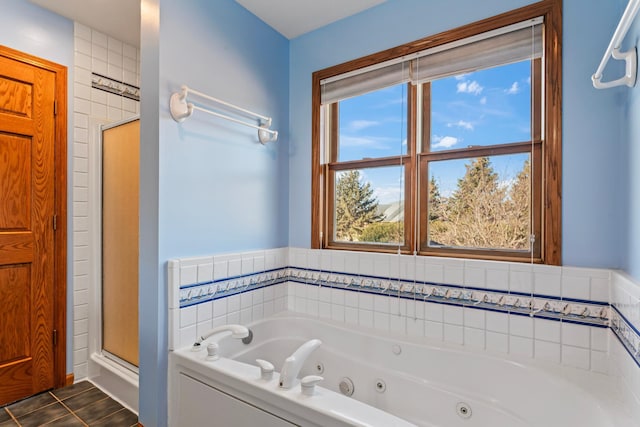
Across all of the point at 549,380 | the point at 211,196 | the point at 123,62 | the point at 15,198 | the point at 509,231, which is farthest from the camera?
the point at 123,62

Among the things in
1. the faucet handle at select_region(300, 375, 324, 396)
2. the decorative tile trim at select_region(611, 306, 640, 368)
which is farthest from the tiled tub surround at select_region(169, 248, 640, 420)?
the faucet handle at select_region(300, 375, 324, 396)

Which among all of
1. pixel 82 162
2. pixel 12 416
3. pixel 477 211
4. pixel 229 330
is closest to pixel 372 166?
pixel 477 211

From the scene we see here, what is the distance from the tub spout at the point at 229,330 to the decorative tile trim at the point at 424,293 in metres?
0.20

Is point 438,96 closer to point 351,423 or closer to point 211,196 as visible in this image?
point 211,196

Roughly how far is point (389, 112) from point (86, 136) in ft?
7.17

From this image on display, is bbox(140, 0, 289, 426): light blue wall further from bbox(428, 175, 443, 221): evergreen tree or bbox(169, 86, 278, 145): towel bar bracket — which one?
bbox(428, 175, 443, 221): evergreen tree

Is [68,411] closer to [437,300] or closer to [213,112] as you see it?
[213,112]

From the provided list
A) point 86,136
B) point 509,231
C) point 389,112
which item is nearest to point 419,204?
point 509,231

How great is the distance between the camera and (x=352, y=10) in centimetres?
211

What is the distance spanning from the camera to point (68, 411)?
197 centimetres

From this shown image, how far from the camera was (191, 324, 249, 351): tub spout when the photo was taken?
159cm

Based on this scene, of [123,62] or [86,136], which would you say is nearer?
[86,136]

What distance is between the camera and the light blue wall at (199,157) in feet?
5.46

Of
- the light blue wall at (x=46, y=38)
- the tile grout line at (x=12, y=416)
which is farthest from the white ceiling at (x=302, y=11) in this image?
the tile grout line at (x=12, y=416)
